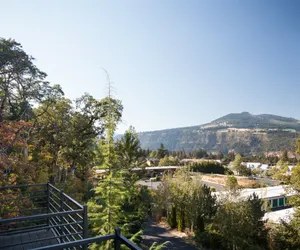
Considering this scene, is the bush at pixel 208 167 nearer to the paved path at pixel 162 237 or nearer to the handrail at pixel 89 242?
the paved path at pixel 162 237

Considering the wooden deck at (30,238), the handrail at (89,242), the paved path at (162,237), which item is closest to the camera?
the handrail at (89,242)

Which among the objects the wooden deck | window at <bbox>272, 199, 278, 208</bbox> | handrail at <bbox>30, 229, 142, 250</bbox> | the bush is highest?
handrail at <bbox>30, 229, 142, 250</bbox>

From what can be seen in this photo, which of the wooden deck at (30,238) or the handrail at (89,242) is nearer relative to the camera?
the handrail at (89,242)

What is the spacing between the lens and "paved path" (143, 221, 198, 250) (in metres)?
12.5

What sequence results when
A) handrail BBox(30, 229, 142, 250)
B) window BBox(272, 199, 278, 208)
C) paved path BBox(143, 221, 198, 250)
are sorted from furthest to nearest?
window BBox(272, 199, 278, 208) → paved path BBox(143, 221, 198, 250) → handrail BBox(30, 229, 142, 250)

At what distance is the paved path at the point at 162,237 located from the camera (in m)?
12.5

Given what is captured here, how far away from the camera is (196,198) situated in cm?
1407

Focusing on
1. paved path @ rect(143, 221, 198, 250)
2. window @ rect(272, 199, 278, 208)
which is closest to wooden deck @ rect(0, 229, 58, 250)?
paved path @ rect(143, 221, 198, 250)

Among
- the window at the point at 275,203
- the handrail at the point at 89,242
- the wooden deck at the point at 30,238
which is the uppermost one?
the handrail at the point at 89,242

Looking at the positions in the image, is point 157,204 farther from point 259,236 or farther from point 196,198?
point 259,236

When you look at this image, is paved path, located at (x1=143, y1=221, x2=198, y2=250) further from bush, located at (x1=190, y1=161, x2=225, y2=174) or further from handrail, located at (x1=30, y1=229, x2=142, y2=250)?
bush, located at (x1=190, y1=161, x2=225, y2=174)

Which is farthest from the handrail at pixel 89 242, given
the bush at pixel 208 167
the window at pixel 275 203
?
the bush at pixel 208 167

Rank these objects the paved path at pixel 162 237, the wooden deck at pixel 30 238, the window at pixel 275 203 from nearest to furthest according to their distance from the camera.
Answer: the wooden deck at pixel 30 238 < the paved path at pixel 162 237 < the window at pixel 275 203

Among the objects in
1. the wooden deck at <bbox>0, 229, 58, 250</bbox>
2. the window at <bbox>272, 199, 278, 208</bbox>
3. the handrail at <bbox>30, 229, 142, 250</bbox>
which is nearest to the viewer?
the handrail at <bbox>30, 229, 142, 250</bbox>
